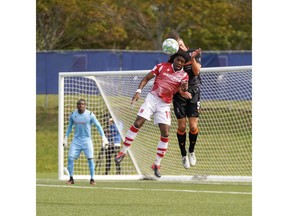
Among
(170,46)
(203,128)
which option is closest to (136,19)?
(203,128)

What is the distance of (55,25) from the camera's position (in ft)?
135

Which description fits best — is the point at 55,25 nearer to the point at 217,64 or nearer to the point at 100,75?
the point at 217,64

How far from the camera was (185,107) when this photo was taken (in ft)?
54.2

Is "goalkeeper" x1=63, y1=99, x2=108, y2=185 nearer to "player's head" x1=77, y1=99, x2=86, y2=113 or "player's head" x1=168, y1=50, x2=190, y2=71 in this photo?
"player's head" x1=77, y1=99, x2=86, y2=113

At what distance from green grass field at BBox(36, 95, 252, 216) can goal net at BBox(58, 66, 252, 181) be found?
10.7 inches

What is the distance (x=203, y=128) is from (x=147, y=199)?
22.4ft

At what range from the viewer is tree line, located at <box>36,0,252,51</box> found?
39438mm

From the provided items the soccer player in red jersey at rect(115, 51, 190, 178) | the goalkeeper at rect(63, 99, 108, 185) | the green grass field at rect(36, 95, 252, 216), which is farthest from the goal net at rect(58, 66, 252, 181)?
the soccer player in red jersey at rect(115, 51, 190, 178)

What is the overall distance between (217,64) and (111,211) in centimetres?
2165

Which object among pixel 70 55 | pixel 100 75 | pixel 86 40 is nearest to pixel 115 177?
pixel 100 75

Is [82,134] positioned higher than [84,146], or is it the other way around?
[82,134]

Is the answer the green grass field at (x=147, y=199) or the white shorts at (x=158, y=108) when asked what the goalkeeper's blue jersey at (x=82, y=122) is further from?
the white shorts at (x=158, y=108)

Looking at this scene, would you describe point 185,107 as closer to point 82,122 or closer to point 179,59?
point 179,59
